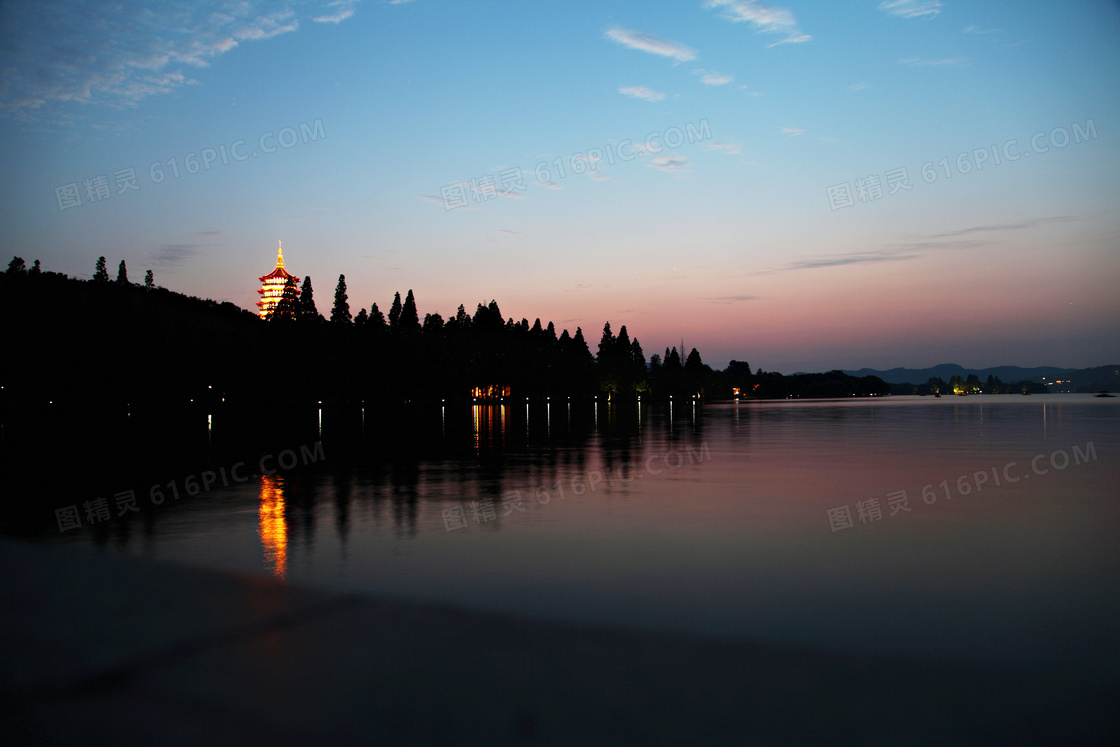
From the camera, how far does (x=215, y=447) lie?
29359 mm

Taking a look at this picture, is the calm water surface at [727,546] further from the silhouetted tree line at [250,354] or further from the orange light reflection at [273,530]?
the silhouetted tree line at [250,354]

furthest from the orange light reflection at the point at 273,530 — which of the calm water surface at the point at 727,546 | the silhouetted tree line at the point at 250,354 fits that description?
the silhouetted tree line at the point at 250,354

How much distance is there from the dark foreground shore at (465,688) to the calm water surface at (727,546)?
0.61 metres

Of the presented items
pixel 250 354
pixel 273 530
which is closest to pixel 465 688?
pixel 273 530

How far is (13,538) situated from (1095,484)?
2096 centimetres

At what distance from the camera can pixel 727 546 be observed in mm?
10539

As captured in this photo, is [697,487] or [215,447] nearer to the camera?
[697,487]

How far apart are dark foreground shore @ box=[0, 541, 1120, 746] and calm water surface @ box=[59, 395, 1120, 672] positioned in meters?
0.61

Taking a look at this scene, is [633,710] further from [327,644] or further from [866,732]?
[327,644]

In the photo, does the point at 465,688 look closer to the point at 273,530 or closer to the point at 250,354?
the point at 273,530

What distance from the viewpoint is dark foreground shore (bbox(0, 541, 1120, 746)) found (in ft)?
16.1

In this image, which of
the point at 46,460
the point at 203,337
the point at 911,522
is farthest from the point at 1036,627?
the point at 203,337

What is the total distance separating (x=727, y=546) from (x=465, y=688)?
587 cm

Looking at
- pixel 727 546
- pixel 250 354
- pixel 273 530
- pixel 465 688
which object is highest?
pixel 250 354
